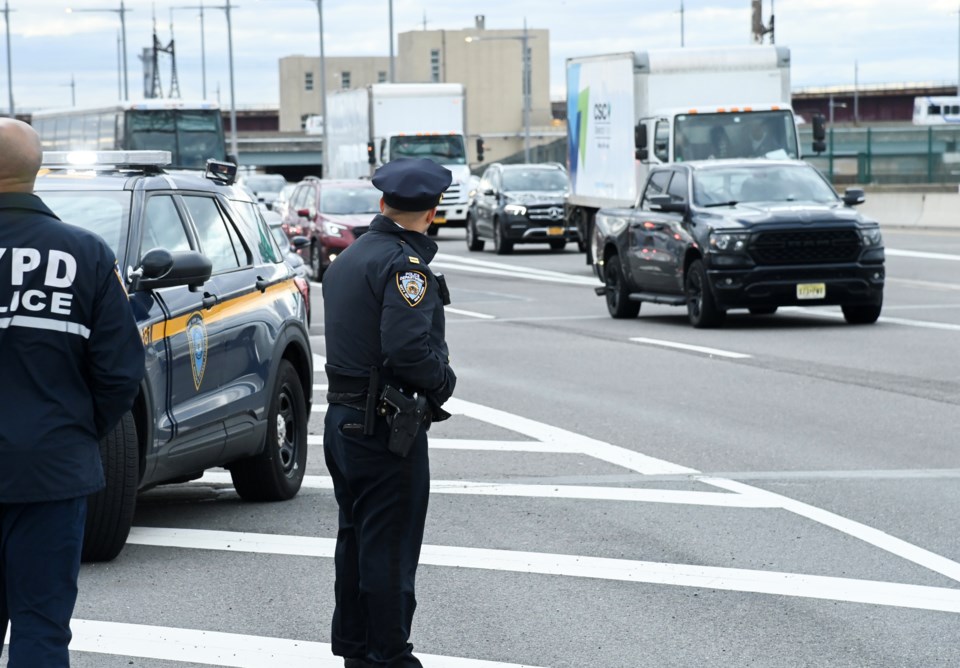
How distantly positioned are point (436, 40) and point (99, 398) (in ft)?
495

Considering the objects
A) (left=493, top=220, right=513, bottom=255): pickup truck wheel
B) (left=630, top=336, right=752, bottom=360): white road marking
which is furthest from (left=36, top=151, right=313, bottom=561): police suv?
(left=493, top=220, right=513, bottom=255): pickup truck wheel

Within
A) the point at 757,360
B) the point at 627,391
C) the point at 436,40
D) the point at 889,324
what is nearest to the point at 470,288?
the point at 889,324

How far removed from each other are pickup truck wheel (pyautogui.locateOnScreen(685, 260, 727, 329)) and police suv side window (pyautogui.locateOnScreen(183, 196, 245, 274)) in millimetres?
10333

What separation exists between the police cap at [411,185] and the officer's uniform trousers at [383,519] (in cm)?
67

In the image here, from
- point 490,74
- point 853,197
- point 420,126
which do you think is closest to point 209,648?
point 853,197

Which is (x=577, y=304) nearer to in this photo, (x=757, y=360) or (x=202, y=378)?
(x=757, y=360)

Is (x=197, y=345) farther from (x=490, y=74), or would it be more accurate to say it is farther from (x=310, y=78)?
(x=310, y=78)

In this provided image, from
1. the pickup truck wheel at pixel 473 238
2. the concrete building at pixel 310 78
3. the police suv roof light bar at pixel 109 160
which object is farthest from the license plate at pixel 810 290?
the concrete building at pixel 310 78

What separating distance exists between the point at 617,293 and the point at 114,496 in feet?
47.6

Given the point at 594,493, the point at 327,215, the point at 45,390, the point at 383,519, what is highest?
the point at 45,390

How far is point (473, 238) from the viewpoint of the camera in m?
40.8

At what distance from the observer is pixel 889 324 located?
1961 centimetres

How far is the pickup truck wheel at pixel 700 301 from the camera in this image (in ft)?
62.9

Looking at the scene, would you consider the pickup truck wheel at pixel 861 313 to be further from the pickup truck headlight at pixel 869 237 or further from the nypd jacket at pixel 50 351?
the nypd jacket at pixel 50 351
